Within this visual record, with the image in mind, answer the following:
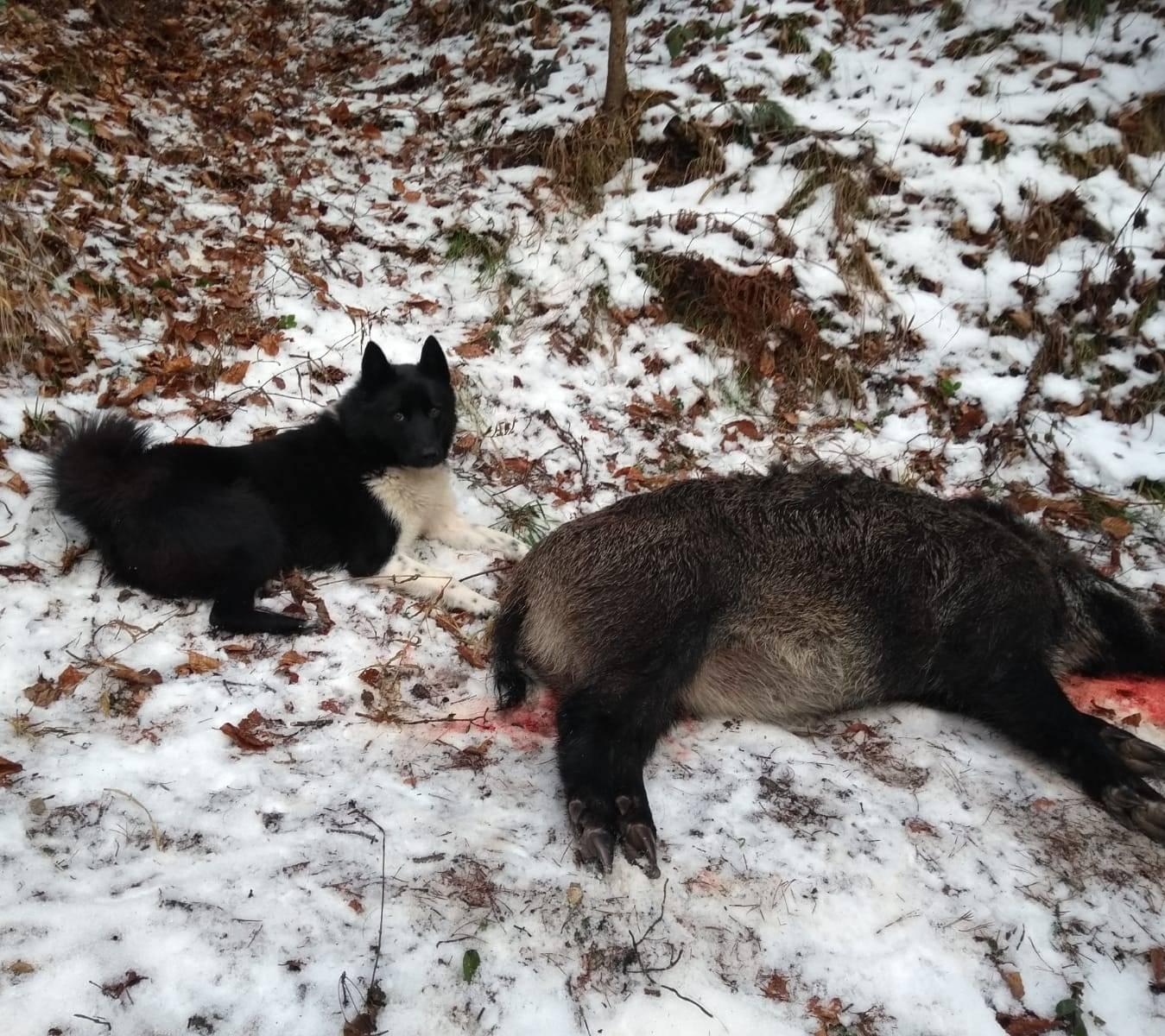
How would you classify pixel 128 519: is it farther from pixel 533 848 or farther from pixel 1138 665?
pixel 1138 665

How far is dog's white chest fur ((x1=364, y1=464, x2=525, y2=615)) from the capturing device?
167 inches

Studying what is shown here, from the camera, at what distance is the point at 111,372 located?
492 cm

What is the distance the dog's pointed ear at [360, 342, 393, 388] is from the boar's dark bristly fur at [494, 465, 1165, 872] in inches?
57.0

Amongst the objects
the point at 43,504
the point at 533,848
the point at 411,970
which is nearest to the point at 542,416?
the point at 43,504

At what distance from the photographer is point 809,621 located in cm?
350

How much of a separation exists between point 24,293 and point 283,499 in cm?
225

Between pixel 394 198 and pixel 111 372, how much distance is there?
321cm

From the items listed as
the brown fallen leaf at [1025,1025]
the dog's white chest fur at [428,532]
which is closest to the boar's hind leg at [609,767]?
the brown fallen leaf at [1025,1025]

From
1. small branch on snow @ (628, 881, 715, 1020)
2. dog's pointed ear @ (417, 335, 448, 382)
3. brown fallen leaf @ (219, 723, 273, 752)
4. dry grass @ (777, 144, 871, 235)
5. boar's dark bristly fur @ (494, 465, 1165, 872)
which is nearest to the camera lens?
small branch on snow @ (628, 881, 715, 1020)

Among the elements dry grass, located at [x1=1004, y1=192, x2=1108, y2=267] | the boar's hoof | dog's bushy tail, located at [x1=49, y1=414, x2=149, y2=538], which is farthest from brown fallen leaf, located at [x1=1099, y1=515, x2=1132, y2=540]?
dog's bushy tail, located at [x1=49, y1=414, x2=149, y2=538]

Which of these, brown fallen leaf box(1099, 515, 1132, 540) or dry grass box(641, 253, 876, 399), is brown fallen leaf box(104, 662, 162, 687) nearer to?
dry grass box(641, 253, 876, 399)

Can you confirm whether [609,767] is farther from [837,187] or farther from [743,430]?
[837,187]

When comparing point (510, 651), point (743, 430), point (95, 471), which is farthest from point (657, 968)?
point (743, 430)

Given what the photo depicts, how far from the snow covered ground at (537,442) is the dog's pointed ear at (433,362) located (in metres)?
0.87
